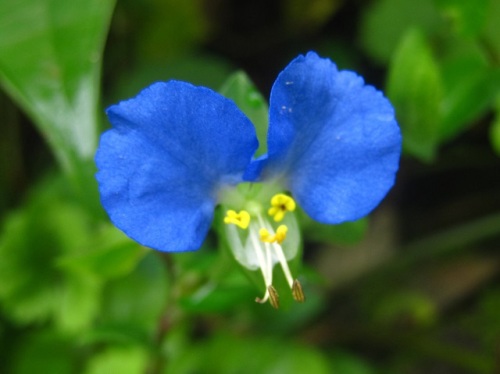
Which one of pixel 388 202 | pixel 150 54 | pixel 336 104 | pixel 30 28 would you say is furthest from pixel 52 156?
pixel 336 104

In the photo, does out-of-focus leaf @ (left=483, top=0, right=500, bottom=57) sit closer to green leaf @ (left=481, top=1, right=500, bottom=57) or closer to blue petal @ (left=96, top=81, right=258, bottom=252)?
green leaf @ (left=481, top=1, right=500, bottom=57)

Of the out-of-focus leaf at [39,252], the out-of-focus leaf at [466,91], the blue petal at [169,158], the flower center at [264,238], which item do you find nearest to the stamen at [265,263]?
the flower center at [264,238]

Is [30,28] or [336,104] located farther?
[30,28]

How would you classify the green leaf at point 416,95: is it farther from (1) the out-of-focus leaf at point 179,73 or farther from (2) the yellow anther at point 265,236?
(1) the out-of-focus leaf at point 179,73

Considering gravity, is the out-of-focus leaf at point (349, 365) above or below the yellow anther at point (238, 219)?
below

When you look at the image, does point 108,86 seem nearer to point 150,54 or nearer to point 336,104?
point 150,54

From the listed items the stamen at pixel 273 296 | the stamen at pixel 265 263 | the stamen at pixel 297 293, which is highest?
the stamen at pixel 265 263

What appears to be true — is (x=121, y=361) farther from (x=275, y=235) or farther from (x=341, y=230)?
(x=275, y=235)
